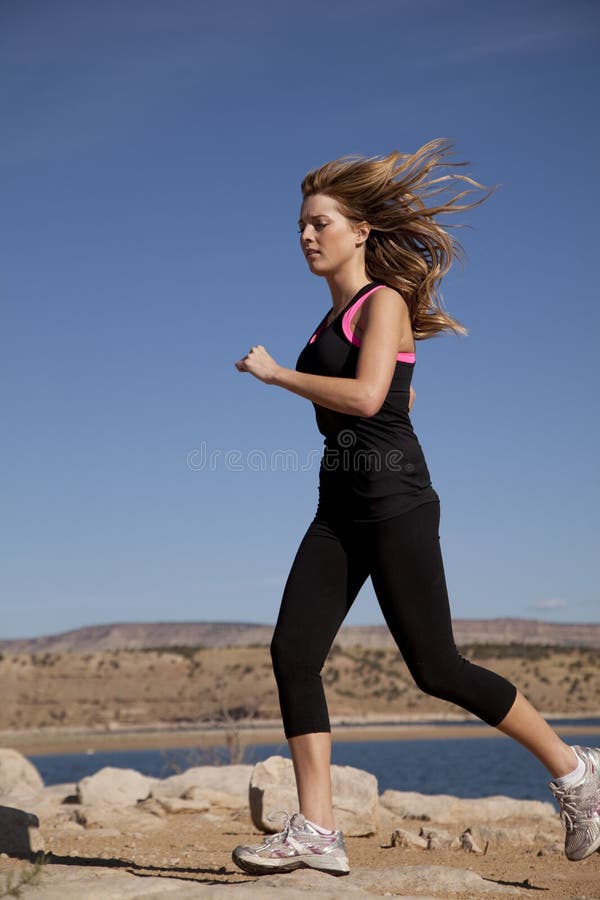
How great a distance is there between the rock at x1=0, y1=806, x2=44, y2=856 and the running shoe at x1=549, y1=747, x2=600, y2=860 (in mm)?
2569

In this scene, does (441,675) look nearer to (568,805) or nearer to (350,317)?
(568,805)

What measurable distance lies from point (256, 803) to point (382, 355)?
377 cm

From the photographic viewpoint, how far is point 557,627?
4003 inches

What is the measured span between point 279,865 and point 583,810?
1.10 meters

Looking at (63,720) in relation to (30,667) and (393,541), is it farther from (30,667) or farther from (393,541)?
(393,541)

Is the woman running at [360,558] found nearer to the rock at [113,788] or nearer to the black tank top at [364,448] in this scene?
the black tank top at [364,448]

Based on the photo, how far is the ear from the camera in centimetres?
430

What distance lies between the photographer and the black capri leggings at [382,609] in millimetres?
3879

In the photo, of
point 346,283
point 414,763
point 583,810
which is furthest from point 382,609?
point 414,763

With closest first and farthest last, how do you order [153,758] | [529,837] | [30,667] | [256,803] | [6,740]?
[529,837]
[256,803]
[153,758]
[6,740]
[30,667]

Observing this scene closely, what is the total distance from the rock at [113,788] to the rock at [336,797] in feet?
5.55

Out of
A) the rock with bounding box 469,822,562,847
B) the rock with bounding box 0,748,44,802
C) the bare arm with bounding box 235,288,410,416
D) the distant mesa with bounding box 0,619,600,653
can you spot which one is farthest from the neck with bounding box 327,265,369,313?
the distant mesa with bounding box 0,619,600,653

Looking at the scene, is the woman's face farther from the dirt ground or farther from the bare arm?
the dirt ground

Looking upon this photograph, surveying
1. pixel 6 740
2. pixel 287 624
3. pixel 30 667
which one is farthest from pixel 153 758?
pixel 287 624
